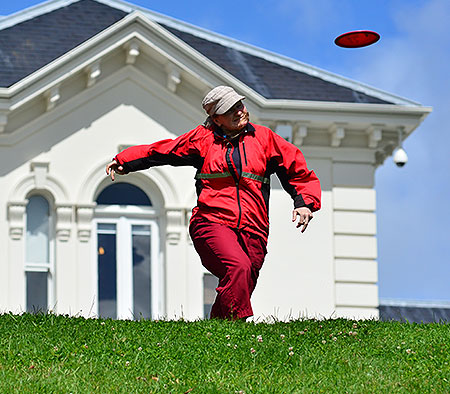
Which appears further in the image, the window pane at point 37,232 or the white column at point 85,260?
the window pane at point 37,232

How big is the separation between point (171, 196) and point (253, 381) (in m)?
11.1

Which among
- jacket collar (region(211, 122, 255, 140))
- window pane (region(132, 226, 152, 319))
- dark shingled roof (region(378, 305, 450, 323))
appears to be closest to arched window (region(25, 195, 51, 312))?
window pane (region(132, 226, 152, 319))

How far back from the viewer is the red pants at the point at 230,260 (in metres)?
9.60

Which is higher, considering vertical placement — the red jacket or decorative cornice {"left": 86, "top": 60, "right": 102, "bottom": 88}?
decorative cornice {"left": 86, "top": 60, "right": 102, "bottom": 88}

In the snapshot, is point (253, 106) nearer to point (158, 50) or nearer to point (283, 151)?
point (158, 50)

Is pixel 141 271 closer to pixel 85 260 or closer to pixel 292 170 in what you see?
pixel 85 260

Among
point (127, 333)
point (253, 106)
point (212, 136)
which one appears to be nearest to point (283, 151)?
point (212, 136)

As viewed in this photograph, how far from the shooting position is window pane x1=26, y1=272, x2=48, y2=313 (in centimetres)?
1834

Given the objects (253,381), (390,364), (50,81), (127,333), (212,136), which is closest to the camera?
(253,381)

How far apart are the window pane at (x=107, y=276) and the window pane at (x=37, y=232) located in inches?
32.8

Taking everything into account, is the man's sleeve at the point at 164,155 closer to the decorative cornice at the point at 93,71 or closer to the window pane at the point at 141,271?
the window pane at the point at 141,271

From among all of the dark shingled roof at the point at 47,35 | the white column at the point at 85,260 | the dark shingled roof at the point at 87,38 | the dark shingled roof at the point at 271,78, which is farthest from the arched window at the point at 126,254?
the dark shingled roof at the point at 271,78

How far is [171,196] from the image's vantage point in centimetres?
1898

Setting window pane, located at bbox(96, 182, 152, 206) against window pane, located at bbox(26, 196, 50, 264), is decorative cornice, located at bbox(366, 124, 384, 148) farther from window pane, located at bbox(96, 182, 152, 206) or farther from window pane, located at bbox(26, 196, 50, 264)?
window pane, located at bbox(26, 196, 50, 264)
